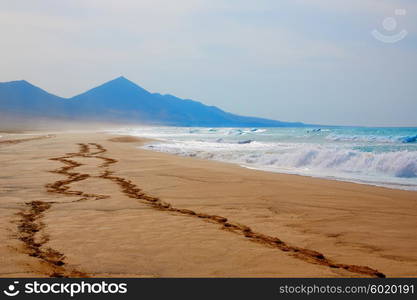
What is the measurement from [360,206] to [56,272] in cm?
603

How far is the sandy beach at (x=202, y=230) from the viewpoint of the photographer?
4.56 meters

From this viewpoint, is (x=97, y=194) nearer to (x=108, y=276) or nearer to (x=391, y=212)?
(x=108, y=276)

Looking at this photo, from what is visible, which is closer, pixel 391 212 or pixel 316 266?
pixel 316 266

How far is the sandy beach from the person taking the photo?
456 cm

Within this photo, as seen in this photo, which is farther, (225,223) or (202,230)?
(225,223)

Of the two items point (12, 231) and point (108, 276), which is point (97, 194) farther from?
point (108, 276)

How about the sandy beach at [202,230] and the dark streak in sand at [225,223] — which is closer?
the sandy beach at [202,230]

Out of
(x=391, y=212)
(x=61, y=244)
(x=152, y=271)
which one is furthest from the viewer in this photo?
(x=391, y=212)

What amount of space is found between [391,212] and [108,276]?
5617 mm

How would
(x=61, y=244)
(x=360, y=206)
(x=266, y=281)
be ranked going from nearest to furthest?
(x=266, y=281) → (x=61, y=244) → (x=360, y=206)

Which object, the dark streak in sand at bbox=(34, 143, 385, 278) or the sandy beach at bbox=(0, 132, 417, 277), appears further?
the dark streak in sand at bbox=(34, 143, 385, 278)

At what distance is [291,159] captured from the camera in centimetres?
1969

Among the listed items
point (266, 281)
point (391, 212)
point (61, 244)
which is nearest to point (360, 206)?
point (391, 212)

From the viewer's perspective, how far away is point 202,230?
241 inches
